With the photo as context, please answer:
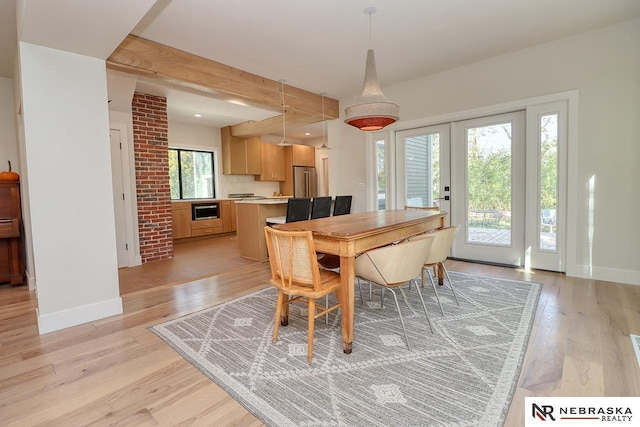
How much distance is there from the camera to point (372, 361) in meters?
1.86

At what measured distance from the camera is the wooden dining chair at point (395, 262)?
195cm

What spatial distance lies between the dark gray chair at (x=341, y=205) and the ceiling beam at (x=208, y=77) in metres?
1.49

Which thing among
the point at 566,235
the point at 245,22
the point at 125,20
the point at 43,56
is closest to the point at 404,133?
the point at 566,235

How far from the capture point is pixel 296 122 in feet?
19.0

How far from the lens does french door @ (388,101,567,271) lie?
3564mm

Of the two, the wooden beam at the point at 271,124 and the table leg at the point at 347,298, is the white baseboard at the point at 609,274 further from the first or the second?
the wooden beam at the point at 271,124

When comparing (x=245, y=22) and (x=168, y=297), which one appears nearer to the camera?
(x=245, y=22)

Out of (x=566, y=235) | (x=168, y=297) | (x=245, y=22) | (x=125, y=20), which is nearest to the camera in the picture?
(x=125, y=20)

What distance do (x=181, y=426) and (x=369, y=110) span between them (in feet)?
7.52

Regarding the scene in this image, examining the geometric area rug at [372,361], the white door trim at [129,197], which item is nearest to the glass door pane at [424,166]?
the geometric area rug at [372,361]

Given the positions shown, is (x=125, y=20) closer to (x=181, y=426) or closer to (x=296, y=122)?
(x=181, y=426)

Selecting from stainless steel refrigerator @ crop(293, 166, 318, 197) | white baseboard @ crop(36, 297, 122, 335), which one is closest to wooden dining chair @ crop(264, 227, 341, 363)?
white baseboard @ crop(36, 297, 122, 335)

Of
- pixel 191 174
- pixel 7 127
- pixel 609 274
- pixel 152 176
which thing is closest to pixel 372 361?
pixel 609 274

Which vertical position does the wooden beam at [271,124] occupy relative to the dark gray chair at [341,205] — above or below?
above
